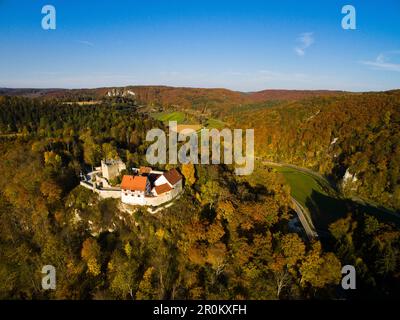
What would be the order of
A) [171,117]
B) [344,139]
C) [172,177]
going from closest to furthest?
[172,177] → [344,139] → [171,117]

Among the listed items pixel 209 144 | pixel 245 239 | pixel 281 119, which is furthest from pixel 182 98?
pixel 245 239

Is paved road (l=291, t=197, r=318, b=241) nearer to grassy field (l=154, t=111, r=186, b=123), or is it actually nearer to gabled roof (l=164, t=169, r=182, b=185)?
gabled roof (l=164, t=169, r=182, b=185)

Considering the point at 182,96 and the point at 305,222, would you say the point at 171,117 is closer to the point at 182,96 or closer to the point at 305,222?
the point at 182,96

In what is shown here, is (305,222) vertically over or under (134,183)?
under

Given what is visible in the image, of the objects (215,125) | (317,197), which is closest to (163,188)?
(317,197)

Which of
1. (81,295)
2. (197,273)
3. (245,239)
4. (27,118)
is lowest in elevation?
(81,295)

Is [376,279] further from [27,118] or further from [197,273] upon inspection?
[27,118]

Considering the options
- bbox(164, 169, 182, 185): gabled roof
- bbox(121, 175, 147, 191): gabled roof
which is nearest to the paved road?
bbox(164, 169, 182, 185): gabled roof

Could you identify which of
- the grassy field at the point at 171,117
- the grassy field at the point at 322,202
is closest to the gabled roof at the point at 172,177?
the grassy field at the point at 322,202
